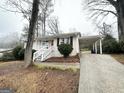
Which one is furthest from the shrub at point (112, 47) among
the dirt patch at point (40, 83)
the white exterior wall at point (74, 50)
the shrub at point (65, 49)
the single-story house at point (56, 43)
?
the dirt patch at point (40, 83)

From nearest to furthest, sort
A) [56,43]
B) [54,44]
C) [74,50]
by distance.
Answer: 1. [74,50]
2. [56,43]
3. [54,44]

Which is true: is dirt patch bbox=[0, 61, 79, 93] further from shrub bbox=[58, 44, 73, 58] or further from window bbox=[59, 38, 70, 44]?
window bbox=[59, 38, 70, 44]

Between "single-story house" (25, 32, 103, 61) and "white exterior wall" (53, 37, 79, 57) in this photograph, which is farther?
"white exterior wall" (53, 37, 79, 57)

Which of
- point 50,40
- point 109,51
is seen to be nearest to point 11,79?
point 50,40

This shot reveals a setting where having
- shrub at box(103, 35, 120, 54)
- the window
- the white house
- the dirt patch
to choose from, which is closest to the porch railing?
the white house

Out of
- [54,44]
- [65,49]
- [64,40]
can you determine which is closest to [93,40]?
[64,40]

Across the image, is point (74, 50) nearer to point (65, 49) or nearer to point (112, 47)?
point (65, 49)

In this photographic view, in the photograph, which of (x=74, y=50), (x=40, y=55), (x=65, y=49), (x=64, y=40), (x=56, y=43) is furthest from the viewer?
(x=56, y=43)

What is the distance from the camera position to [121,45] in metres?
22.8

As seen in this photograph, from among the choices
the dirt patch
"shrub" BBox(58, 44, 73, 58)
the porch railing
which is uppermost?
"shrub" BBox(58, 44, 73, 58)

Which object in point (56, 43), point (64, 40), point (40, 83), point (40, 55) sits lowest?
point (40, 83)

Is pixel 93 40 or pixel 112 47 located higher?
pixel 93 40

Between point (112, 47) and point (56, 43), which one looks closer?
point (56, 43)

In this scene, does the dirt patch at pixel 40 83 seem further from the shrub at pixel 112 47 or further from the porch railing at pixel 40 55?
the shrub at pixel 112 47
